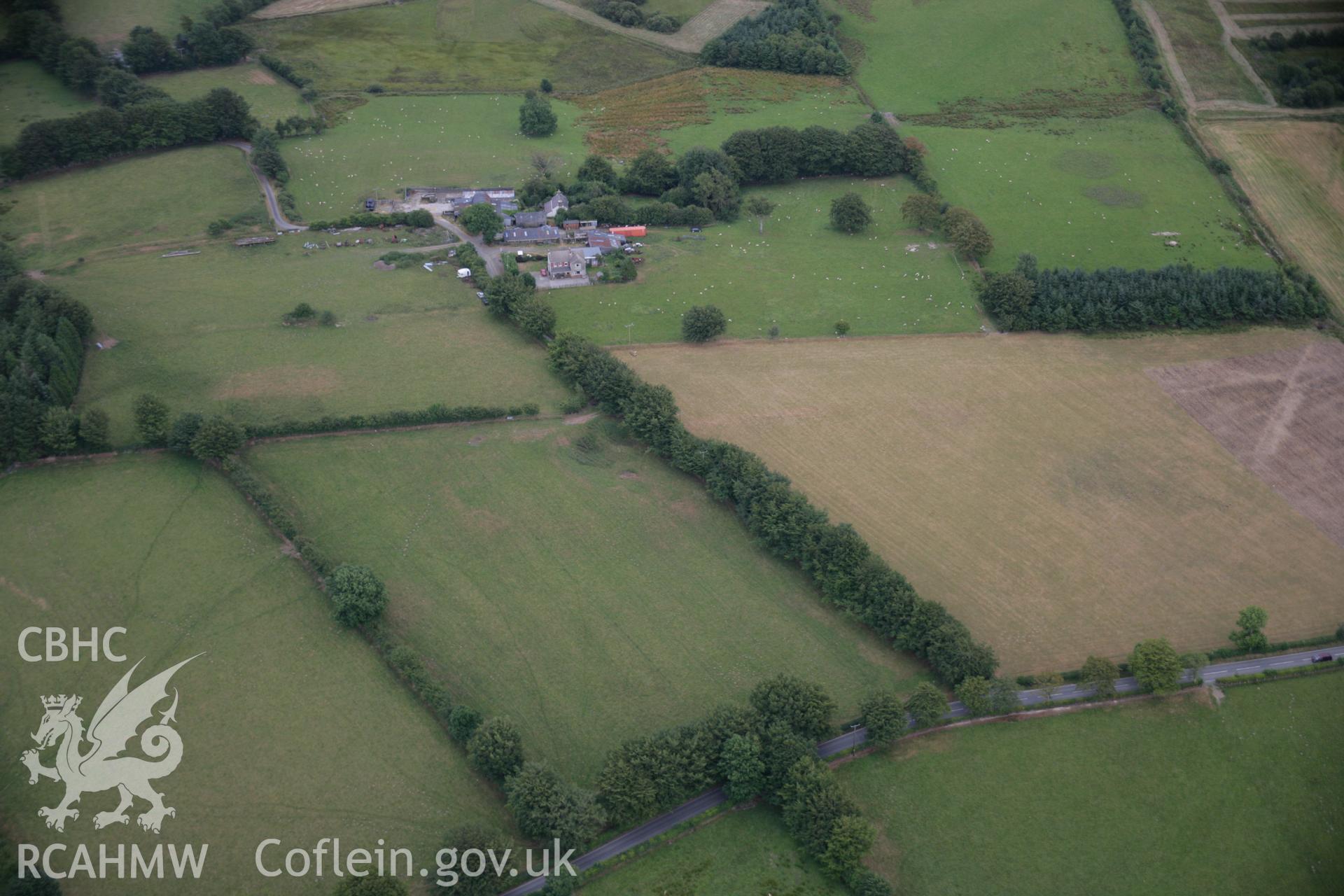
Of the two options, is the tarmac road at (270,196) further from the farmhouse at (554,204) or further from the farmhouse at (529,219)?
the farmhouse at (554,204)

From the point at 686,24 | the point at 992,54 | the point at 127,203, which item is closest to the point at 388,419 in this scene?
the point at 127,203

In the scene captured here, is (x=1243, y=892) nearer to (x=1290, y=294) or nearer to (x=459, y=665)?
(x=459, y=665)

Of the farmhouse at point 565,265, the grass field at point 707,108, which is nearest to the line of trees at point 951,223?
the grass field at point 707,108

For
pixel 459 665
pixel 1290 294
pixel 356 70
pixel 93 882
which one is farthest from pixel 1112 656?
pixel 356 70

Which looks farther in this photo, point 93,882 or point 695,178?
point 695,178

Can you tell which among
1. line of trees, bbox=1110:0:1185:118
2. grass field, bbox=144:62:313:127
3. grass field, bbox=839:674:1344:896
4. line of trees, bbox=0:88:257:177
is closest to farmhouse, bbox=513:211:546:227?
line of trees, bbox=0:88:257:177
